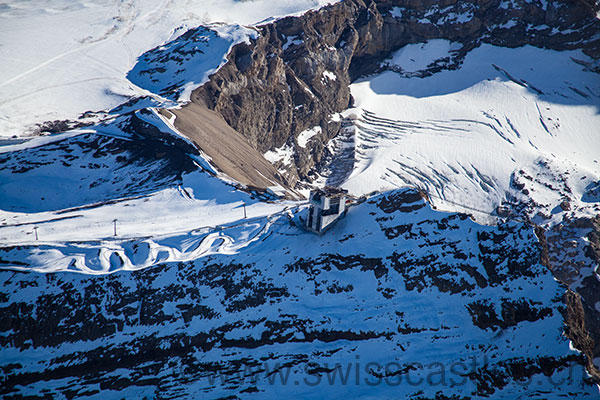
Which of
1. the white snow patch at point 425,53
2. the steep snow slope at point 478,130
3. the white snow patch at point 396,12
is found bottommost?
the steep snow slope at point 478,130

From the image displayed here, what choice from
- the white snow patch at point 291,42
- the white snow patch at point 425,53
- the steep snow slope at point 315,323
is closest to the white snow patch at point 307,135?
the white snow patch at point 291,42

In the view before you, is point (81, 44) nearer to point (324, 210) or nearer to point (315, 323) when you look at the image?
point (324, 210)

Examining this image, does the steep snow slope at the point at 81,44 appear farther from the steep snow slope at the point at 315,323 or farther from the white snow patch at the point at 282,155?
the steep snow slope at the point at 315,323

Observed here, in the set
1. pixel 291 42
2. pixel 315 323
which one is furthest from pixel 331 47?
pixel 315 323

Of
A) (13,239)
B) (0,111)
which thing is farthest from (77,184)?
(0,111)

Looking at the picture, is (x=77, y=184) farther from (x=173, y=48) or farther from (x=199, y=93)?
(x=173, y=48)

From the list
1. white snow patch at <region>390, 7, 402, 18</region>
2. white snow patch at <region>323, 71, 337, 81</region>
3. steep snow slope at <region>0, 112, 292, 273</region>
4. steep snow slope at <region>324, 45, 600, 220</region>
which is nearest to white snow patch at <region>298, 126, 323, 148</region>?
steep snow slope at <region>324, 45, 600, 220</region>
